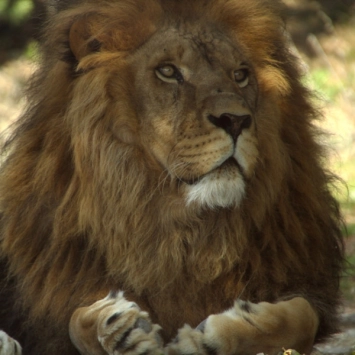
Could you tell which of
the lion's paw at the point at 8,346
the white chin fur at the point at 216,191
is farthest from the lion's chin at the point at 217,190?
the lion's paw at the point at 8,346

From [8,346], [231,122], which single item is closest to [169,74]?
[231,122]

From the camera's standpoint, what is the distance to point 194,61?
12.4ft

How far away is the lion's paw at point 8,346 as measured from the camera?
3822 millimetres

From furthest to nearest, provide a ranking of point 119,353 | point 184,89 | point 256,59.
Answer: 1. point 256,59
2. point 184,89
3. point 119,353

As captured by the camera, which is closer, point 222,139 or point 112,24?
point 222,139

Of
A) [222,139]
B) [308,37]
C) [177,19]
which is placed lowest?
[308,37]

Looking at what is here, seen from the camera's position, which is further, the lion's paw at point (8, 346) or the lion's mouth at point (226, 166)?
the lion's paw at point (8, 346)

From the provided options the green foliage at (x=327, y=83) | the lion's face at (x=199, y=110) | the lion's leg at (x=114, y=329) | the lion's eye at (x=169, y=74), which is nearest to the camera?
the lion's leg at (x=114, y=329)

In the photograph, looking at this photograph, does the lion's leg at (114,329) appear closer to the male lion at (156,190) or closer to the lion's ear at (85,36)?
the male lion at (156,190)

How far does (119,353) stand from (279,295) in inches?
32.7

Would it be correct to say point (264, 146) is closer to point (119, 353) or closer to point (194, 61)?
point (194, 61)

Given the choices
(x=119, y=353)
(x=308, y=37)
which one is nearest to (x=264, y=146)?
(x=119, y=353)

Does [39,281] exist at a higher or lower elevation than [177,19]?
lower

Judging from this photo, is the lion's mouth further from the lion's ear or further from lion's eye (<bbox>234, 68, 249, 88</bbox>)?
the lion's ear
